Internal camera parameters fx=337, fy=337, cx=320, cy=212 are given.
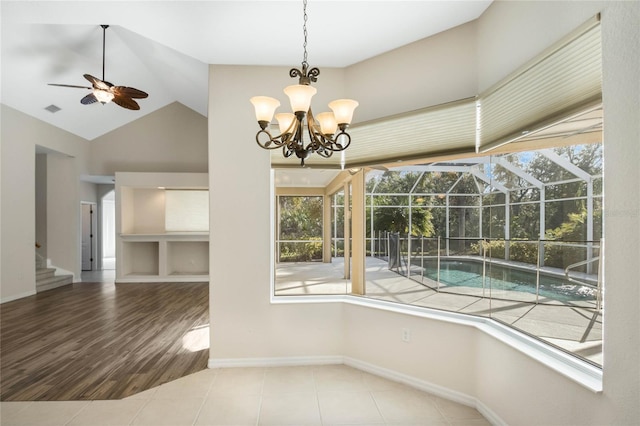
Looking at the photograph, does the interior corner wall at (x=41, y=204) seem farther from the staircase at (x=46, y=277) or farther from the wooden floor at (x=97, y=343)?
the wooden floor at (x=97, y=343)

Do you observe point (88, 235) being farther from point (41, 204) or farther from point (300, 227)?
point (300, 227)

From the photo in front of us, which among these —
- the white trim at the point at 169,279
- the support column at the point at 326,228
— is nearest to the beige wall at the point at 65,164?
the white trim at the point at 169,279

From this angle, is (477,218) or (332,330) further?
(332,330)

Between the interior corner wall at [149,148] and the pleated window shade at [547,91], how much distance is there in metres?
7.58

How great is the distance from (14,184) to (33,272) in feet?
5.92

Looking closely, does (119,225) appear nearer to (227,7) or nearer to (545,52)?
(227,7)

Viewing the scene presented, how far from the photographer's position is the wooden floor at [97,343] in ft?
10.0

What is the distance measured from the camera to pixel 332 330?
11.4ft

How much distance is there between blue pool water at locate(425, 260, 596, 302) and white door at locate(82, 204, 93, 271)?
34.1 feet

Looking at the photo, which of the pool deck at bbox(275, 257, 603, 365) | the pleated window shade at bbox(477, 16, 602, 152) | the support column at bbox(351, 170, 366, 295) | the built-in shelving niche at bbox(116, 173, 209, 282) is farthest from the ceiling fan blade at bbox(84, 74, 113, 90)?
the pleated window shade at bbox(477, 16, 602, 152)

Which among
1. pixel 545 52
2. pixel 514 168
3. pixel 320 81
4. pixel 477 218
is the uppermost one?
pixel 320 81

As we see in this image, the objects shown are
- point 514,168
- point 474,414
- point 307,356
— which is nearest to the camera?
point 514,168

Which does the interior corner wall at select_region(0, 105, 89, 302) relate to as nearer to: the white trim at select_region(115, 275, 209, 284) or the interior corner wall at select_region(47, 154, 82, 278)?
the interior corner wall at select_region(47, 154, 82, 278)

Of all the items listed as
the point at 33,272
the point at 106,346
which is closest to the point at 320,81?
the point at 106,346
